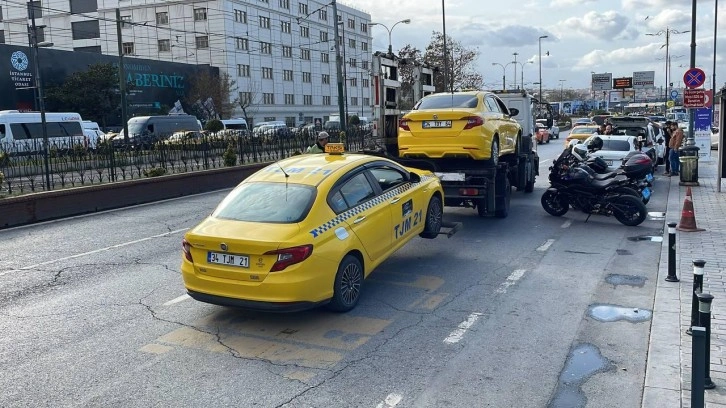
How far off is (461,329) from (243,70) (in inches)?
2550

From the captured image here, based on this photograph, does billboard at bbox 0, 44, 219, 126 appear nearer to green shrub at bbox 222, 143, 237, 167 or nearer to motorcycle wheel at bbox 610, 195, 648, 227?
green shrub at bbox 222, 143, 237, 167

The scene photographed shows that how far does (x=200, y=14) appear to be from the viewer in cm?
6494

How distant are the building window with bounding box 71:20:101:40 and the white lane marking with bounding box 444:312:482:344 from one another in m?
69.6

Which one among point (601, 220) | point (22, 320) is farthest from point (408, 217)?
point (601, 220)

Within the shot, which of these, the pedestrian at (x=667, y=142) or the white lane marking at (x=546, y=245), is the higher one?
the pedestrian at (x=667, y=142)

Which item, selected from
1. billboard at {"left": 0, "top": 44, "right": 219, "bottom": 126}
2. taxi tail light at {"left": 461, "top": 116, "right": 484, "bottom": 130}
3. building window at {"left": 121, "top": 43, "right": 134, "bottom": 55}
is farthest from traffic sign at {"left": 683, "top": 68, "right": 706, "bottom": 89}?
building window at {"left": 121, "top": 43, "right": 134, "bottom": 55}

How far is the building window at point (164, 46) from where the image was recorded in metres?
67.2

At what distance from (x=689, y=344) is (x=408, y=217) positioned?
3742 mm

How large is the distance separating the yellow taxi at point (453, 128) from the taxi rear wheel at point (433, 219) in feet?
6.72

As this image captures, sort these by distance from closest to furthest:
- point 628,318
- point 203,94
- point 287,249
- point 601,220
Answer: point 287,249
point 628,318
point 601,220
point 203,94

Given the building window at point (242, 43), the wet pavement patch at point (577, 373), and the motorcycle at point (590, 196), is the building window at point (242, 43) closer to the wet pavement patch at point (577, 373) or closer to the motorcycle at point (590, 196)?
the motorcycle at point (590, 196)

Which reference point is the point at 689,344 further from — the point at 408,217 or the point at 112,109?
the point at 112,109

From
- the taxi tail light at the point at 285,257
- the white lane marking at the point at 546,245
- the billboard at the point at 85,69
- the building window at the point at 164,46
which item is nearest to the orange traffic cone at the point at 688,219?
the white lane marking at the point at 546,245

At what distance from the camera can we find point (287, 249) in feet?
20.4
